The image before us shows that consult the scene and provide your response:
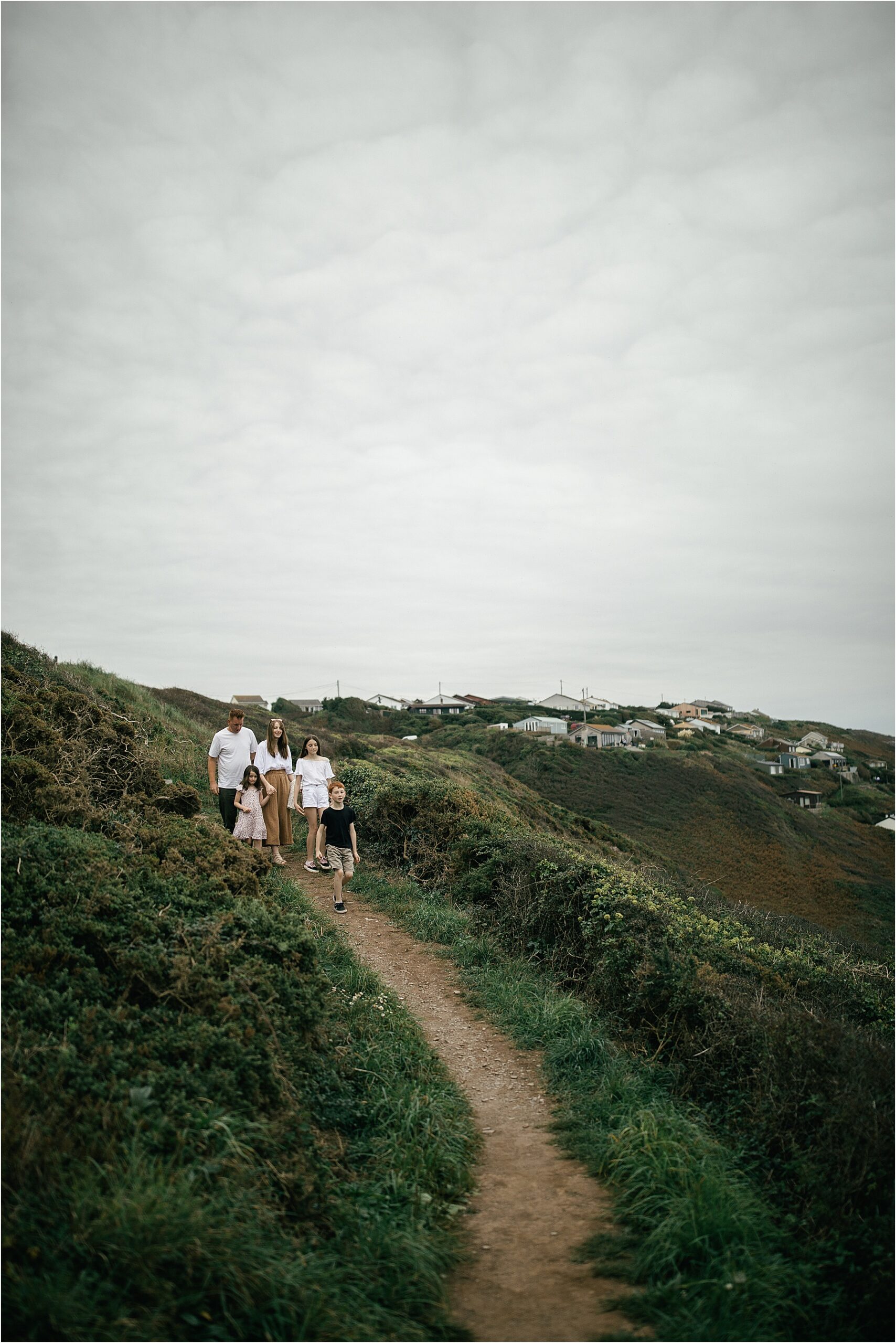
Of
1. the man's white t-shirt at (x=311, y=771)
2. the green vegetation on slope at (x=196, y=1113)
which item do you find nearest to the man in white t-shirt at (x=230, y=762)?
the man's white t-shirt at (x=311, y=771)

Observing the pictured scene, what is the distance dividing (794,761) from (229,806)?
276 ft

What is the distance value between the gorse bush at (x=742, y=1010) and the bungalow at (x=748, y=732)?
3772 inches

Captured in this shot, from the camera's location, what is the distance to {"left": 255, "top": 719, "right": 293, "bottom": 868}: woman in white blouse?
369 inches

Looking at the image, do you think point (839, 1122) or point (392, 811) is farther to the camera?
point (392, 811)

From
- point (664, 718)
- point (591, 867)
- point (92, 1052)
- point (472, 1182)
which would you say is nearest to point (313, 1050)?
point (472, 1182)

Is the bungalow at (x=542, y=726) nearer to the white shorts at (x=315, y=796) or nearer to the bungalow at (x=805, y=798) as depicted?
the bungalow at (x=805, y=798)

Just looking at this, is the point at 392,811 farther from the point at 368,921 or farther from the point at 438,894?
the point at 368,921

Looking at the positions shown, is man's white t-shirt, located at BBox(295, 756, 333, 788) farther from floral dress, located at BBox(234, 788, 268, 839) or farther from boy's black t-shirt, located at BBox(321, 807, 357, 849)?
floral dress, located at BBox(234, 788, 268, 839)

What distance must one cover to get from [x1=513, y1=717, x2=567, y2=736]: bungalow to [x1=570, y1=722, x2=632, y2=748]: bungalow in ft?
5.40

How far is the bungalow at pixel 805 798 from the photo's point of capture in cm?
6097

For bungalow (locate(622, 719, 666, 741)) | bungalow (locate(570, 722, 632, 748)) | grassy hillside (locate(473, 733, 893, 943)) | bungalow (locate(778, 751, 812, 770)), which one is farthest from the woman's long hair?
bungalow (locate(778, 751, 812, 770))

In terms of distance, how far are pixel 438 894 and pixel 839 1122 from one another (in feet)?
20.7

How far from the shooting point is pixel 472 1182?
4.25m

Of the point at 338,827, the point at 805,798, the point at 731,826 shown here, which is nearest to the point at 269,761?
the point at 338,827
